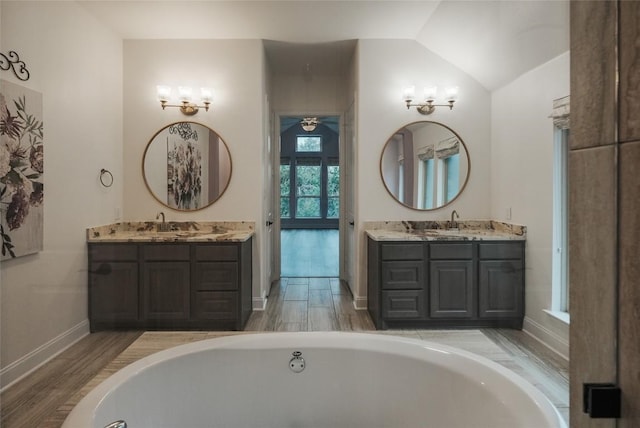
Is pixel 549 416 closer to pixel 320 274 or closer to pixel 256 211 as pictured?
pixel 256 211

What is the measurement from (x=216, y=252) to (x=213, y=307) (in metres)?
0.44

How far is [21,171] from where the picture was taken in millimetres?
2328

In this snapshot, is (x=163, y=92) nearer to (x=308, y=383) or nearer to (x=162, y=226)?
(x=162, y=226)

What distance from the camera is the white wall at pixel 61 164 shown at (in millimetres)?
2297

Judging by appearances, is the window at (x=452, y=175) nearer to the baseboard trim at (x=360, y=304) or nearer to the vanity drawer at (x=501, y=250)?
the vanity drawer at (x=501, y=250)

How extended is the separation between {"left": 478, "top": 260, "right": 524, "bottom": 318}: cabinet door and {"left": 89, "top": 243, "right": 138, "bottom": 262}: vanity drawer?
2.79m

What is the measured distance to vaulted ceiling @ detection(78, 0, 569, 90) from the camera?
2719 mm

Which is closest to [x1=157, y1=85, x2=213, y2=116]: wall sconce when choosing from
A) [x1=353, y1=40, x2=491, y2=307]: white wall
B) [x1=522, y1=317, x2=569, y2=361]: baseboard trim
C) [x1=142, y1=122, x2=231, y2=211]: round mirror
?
[x1=142, y1=122, x2=231, y2=211]: round mirror

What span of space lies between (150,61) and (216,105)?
0.72 m

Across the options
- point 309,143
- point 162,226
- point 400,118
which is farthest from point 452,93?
point 309,143

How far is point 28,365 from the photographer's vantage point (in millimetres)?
2379

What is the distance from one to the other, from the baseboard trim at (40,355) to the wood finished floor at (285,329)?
37mm

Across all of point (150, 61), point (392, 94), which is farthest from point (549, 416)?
point (150, 61)

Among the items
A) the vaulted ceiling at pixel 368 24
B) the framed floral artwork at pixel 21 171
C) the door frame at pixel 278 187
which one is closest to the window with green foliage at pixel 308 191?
the door frame at pixel 278 187
